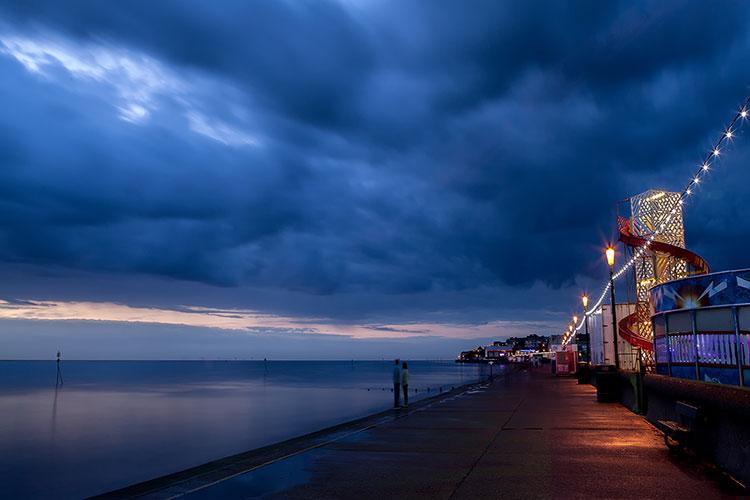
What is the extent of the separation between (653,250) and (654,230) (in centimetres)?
136

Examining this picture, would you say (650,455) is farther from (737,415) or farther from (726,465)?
(737,415)

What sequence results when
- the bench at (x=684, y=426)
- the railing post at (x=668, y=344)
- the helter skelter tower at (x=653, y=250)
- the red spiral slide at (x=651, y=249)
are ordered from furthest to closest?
the helter skelter tower at (x=653, y=250), the red spiral slide at (x=651, y=249), the railing post at (x=668, y=344), the bench at (x=684, y=426)

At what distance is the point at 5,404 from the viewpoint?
2044 inches

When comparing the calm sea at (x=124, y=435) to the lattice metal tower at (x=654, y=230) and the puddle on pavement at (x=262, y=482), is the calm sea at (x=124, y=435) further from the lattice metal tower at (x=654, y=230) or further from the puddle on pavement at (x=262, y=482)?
the lattice metal tower at (x=654, y=230)

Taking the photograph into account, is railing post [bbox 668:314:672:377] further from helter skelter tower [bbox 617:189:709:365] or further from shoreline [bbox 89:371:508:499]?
helter skelter tower [bbox 617:189:709:365]

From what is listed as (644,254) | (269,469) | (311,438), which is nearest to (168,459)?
(311,438)

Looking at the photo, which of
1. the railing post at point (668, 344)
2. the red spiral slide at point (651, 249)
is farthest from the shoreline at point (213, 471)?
the red spiral slide at point (651, 249)

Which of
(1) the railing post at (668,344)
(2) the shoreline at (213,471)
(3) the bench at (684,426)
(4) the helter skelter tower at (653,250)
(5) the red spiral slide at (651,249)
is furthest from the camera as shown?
(4) the helter skelter tower at (653,250)

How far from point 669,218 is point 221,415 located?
31902 millimetres

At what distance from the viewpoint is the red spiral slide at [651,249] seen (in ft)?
102

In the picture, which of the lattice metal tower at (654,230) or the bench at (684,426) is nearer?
the bench at (684,426)

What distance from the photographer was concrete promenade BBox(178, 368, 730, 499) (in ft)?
26.6

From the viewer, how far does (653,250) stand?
31984mm

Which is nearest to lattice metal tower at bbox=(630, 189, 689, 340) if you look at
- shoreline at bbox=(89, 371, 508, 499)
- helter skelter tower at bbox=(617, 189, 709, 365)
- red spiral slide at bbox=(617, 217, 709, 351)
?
helter skelter tower at bbox=(617, 189, 709, 365)
